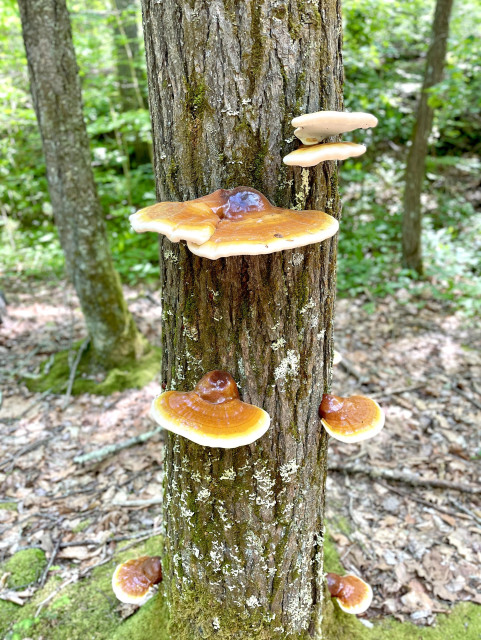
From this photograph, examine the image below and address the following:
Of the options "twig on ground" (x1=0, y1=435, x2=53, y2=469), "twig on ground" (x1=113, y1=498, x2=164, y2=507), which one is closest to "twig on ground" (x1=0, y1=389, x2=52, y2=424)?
"twig on ground" (x1=0, y1=435, x2=53, y2=469)

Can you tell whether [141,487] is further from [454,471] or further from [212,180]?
[212,180]

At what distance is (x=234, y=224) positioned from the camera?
143 centimetres

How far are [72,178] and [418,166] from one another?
23.6 feet

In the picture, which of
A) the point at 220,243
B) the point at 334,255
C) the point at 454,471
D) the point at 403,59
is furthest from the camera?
the point at 403,59

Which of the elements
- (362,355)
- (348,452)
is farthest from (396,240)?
(348,452)

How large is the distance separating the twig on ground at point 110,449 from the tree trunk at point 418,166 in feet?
22.7

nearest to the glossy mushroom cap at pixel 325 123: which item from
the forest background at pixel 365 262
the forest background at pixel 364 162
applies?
the forest background at pixel 365 262

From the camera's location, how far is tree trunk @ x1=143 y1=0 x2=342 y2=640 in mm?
1597

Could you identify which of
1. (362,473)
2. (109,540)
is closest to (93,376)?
(109,540)

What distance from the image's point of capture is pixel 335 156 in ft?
4.72

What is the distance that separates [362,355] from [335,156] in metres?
5.68

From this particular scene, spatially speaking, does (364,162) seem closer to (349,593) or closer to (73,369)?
(73,369)

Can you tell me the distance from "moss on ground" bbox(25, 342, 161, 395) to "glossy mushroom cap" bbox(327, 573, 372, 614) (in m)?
3.99

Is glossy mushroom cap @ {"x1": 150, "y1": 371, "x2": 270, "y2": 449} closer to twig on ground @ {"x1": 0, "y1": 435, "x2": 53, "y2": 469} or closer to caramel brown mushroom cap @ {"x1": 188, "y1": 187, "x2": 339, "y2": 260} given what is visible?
caramel brown mushroom cap @ {"x1": 188, "y1": 187, "x2": 339, "y2": 260}
